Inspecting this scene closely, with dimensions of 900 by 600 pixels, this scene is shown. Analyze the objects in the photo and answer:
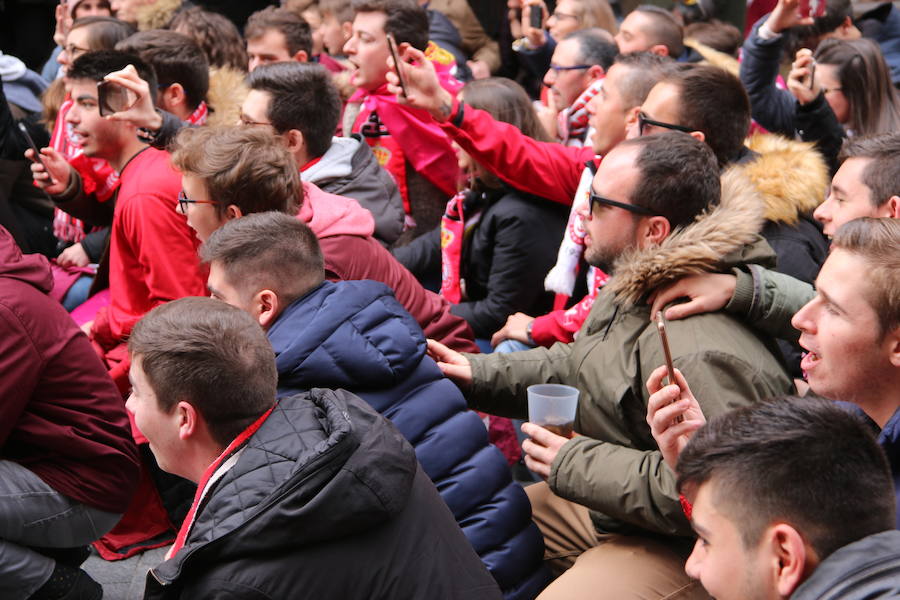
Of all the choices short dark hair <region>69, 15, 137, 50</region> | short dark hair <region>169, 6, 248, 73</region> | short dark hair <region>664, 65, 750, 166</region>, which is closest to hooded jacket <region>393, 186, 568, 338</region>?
short dark hair <region>664, 65, 750, 166</region>

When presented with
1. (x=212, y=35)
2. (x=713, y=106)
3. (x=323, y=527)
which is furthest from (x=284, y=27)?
(x=323, y=527)

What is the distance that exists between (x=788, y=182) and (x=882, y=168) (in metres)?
0.56

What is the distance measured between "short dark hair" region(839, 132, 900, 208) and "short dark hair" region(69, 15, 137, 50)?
4.40m

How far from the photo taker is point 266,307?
3.04 meters

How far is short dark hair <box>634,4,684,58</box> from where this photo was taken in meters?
6.13

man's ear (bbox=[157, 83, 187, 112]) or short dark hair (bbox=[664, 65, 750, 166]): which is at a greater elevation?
short dark hair (bbox=[664, 65, 750, 166])

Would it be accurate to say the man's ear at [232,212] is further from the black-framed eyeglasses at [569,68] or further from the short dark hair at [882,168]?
the black-framed eyeglasses at [569,68]

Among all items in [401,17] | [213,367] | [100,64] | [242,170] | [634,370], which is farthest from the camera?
[401,17]

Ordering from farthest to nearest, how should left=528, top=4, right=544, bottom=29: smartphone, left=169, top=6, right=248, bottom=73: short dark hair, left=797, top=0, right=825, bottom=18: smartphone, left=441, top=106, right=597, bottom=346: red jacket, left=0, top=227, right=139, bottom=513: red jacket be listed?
left=528, top=4, right=544, bottom=29: smartphone, left=169, top=6, right=248, bottom=73: short dark hair, left=797, top=0, right=825, bottom=18: smartphone, left=441, top=106, right=597, bottom=346: red jacket, left=0, top=227, right=139, bottom=513: red jacket

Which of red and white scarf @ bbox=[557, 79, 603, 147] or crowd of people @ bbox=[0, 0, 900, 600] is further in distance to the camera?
red and white scarf @ bbox=[557, 79, 603, 147]

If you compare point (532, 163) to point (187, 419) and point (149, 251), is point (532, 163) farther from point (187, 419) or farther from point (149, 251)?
point (187, 419)

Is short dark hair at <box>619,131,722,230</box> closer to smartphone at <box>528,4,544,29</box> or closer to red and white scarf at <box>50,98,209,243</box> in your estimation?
red and white scarf at <box>50,98,209,243</box>

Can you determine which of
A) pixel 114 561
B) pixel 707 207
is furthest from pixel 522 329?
pixel 114 561

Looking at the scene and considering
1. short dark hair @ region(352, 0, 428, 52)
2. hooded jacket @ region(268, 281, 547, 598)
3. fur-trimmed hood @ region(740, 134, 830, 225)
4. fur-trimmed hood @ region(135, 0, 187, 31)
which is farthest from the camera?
fur-trimmed hood @ region(135, 0, 187, 31)
